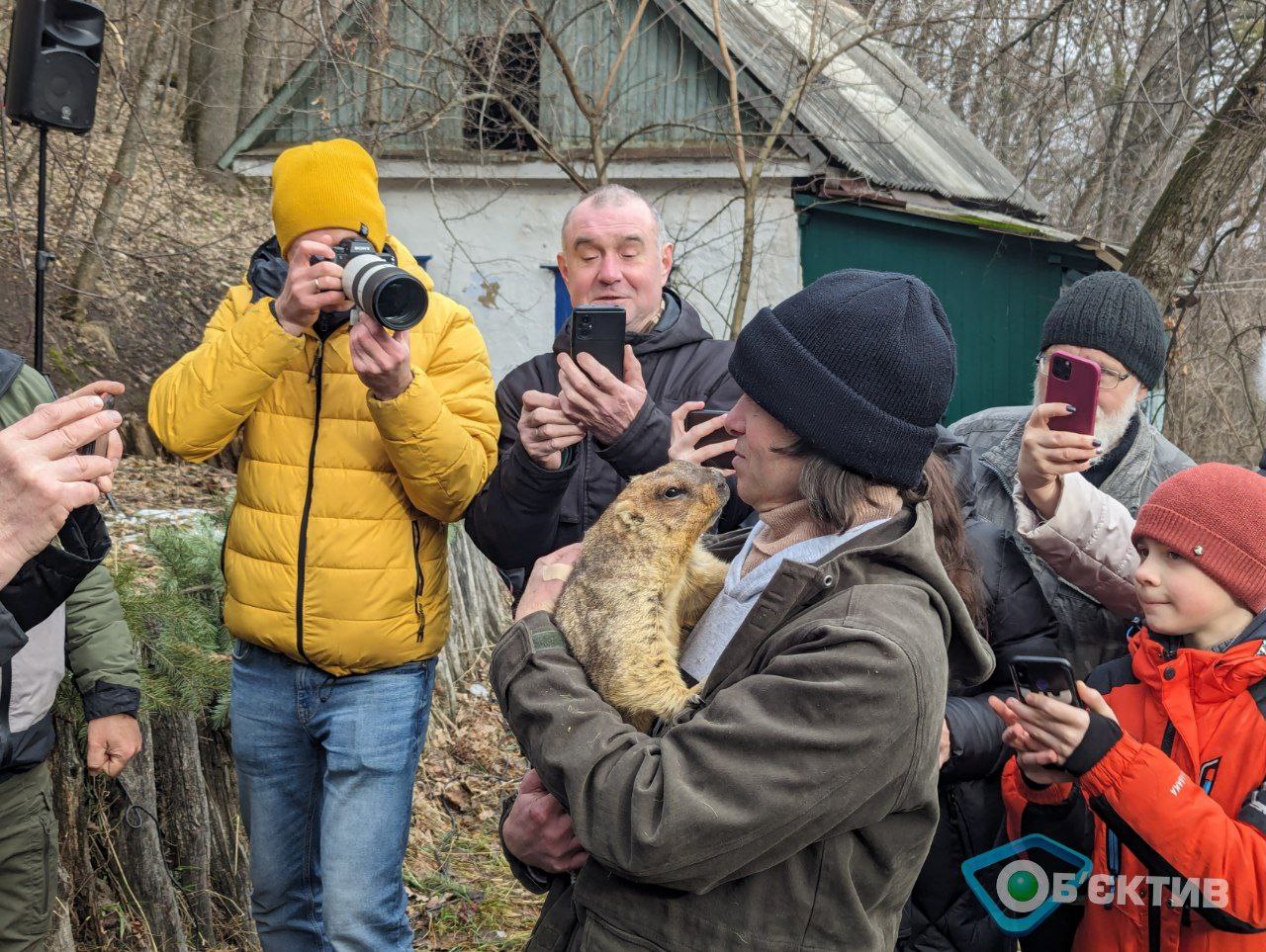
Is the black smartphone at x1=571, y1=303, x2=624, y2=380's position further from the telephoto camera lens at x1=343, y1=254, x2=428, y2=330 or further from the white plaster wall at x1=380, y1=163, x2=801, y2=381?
the white plaster wall at x1=380, y1=163, x2=801, y2=381

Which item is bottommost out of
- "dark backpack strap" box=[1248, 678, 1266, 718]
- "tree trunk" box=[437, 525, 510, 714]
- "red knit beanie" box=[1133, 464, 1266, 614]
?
"tree trunk" box=[437, 525, 510, 714]

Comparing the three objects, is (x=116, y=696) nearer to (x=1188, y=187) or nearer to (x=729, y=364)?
(x=729, y=364)

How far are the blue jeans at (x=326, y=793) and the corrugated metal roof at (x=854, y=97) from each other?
20.1 feet

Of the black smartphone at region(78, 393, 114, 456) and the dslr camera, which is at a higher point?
the dslr camera

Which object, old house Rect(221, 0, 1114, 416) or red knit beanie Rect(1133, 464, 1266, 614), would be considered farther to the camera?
old house Rect(221, 0, 1114, 416)

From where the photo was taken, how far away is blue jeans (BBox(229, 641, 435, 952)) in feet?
9.08

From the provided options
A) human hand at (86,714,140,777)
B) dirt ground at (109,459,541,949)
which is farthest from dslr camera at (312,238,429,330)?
dirt ground at (109,459,541,949)

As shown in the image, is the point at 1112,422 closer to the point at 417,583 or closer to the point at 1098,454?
the point at 1098,454

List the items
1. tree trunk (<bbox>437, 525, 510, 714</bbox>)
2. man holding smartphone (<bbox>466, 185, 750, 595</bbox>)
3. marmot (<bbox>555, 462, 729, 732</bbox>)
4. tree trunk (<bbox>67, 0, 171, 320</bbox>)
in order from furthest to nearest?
tree trunk (<bbox>67, 0, 171, 320</bbox>) → tree trunk (<bbox>437, 525, 510, 714</bbox>) → man holding smartphone (<bbox>466, 185, 750, 595</bbox>) → marmot (<bbox>555, 462, 729, 732</bbox>)

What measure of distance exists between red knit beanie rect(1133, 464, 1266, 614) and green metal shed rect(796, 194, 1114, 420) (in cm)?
856

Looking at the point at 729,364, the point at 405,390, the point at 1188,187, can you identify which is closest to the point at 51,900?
the point at 405,390

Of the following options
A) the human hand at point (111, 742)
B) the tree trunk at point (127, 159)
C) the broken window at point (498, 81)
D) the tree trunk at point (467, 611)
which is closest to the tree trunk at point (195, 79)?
the tree trunk at point (127, 159)

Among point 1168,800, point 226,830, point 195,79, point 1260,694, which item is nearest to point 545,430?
point 1168,800

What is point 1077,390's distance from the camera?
8.63 ft
